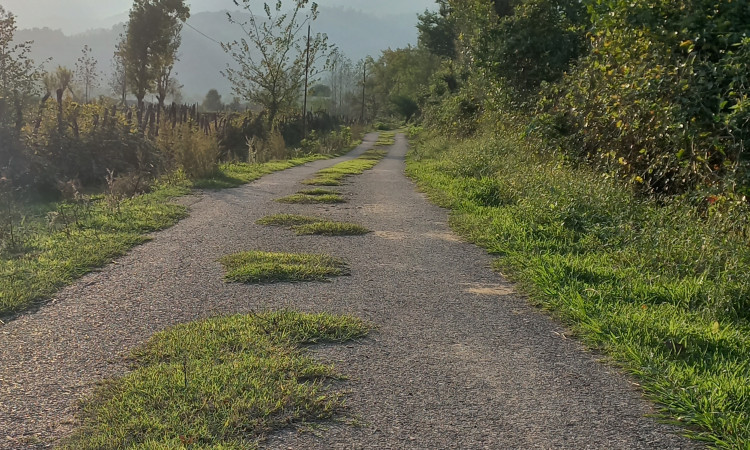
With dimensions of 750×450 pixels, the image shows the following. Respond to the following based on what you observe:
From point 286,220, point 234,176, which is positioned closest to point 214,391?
point 286,220

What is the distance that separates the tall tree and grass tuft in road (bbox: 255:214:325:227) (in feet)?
105

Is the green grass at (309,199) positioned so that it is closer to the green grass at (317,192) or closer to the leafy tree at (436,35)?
the green grass at (317,192)

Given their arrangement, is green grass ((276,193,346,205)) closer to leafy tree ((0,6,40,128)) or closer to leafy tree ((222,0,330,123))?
leafy tree ((0,6,40,128))

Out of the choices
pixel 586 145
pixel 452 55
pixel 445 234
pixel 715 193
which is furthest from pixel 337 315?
pixel 452 55

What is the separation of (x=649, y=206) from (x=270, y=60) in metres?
27.1

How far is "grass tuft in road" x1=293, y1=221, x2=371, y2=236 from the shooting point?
23.8ft

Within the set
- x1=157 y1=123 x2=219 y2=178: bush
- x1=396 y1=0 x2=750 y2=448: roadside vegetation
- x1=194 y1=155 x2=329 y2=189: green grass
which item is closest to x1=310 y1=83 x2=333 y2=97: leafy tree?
x1=194 y1=155 x2=329 y2=189: green grass

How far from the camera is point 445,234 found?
294 inches

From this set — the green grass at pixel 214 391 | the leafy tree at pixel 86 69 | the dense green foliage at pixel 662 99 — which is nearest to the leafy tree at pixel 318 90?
the leafy tree at pixel 86 69

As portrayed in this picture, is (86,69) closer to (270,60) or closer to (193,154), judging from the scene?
(270,60)

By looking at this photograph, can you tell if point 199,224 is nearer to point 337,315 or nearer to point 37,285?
point 37,285

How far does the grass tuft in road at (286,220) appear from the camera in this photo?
310 inches

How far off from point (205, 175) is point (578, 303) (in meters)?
10.6

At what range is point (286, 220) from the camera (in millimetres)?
8000
